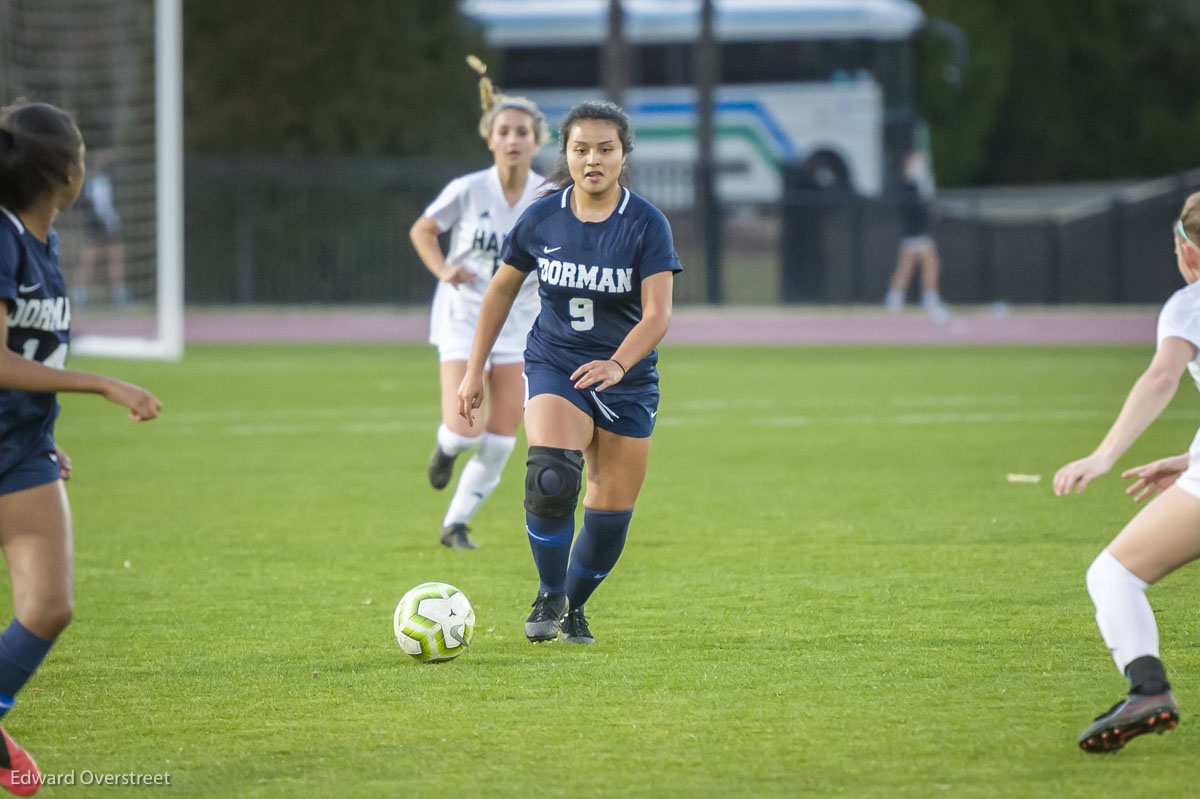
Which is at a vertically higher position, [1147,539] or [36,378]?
[36,378]

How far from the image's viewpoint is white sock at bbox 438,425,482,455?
766 centimetres

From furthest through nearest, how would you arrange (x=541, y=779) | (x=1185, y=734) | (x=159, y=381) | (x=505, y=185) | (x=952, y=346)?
(x=952, y=346) < (x=159, y=381) < (x=505, y=185) < (x=1185, y=734) < (x=541, y=779)

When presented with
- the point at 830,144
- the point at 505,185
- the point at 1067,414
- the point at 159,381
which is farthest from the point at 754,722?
the point at 830,144

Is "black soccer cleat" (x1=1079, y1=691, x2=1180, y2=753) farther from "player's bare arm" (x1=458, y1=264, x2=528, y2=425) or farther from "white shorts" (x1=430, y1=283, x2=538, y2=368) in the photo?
"white shorts" (x1=430, y1=283, x2=538, y2=368)

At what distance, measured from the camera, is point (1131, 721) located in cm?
399

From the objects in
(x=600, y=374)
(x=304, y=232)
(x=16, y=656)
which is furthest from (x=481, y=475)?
(x=304, y=232)

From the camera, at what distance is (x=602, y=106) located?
18.0 ft

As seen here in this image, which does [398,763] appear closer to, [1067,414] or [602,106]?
[602,106]

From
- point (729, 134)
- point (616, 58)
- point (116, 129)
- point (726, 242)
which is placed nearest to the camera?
point (116, 129)

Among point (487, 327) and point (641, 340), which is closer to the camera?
point (641, 340)

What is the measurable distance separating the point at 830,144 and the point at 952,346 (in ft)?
37.0

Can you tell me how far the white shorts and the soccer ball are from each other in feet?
7.25

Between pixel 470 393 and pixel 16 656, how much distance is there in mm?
2046

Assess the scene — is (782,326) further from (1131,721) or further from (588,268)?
(1131,721)
